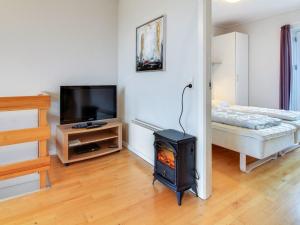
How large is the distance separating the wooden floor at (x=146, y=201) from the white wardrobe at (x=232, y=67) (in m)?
2.49

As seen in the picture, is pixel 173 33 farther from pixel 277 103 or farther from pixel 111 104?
pixel 277 103

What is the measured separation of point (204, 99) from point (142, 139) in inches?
48.2

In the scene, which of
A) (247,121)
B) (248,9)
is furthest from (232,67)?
(247,121)

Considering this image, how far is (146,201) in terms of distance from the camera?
193 cm

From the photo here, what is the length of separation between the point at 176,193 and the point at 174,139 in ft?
1.69

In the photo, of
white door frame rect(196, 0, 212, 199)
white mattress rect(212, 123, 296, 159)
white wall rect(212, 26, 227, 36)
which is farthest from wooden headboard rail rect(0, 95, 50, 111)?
white wall rect(212, 26, 227, 36)

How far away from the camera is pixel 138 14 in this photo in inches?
114

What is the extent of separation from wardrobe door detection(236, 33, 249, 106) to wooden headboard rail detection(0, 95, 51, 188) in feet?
13.5

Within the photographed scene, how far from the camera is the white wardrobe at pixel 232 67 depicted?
4.71 m

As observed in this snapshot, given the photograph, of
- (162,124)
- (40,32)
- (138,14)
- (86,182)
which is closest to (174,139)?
(162,124)

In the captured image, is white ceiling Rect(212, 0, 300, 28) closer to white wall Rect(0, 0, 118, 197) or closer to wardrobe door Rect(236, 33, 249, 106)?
wardrobe door Rect(236, 33, 249, 106)

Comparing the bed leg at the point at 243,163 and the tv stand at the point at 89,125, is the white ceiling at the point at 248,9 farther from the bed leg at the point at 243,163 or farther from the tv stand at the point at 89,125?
the tv stand at the point at 89,125

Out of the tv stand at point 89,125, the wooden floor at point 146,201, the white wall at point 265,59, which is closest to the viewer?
the wooden floor at point 146,201

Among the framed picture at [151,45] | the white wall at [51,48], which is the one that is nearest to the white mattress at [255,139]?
the framed picture at [151,45]
